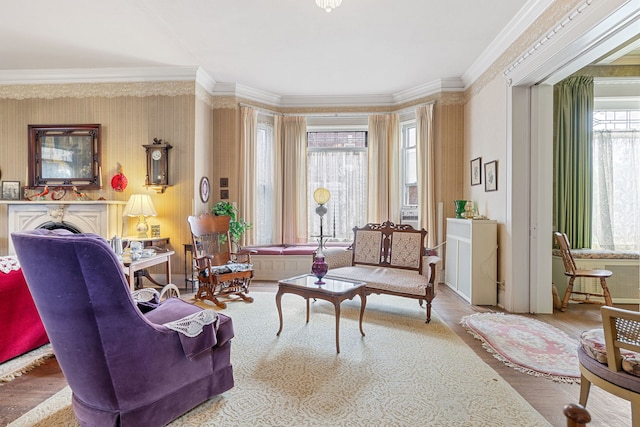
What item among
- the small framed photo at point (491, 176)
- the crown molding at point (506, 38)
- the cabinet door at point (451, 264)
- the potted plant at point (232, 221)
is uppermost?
the crown molding at point (506, 38)

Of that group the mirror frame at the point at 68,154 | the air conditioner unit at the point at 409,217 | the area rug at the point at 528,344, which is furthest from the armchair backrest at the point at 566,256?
the mirror frame at the point at 68,154

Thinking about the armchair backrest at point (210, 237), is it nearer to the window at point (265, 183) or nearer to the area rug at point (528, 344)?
the window at point (265, 183)

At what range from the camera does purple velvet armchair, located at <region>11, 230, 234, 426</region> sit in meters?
1.59

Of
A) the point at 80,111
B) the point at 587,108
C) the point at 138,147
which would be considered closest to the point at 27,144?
the point at 80,111

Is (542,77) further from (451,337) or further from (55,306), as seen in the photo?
(55,306)

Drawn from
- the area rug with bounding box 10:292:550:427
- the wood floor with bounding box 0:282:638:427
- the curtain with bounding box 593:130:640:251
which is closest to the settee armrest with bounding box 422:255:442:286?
the area rug with bounding box 10:292:550:427

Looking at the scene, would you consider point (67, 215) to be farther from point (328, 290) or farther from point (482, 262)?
point (482, 262)

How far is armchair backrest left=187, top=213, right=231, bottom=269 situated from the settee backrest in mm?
2038

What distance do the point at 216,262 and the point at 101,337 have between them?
10.6ft

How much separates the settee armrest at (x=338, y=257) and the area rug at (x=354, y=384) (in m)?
1.02

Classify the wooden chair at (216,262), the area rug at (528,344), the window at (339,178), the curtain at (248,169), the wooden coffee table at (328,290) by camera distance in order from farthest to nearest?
the window at (339,178)
the curtain at (248,169)
the wooden chair at (216,262)
the wooden coffee table at (328,290)
the area rug at (528,344)

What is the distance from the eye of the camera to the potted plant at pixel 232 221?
541 cm

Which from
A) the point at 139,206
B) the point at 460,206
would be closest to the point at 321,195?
the point at 460,206

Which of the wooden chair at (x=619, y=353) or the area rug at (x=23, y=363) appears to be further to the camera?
Result: the area rug at (x=23, y=363)
